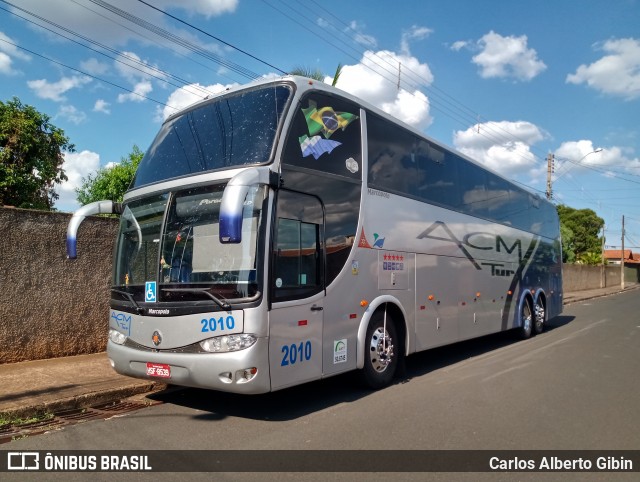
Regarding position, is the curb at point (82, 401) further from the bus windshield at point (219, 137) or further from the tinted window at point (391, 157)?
the tinted window at point (391, 157)

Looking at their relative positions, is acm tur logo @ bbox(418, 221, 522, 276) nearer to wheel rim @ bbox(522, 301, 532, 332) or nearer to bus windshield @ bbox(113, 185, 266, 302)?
wheel rim @ bbox(522, 301, 532, 332)

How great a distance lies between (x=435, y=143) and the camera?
9.19m

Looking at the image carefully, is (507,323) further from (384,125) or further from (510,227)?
(384,125)

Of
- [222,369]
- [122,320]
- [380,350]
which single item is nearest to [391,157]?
[380,350]

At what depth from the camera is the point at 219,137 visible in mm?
6094

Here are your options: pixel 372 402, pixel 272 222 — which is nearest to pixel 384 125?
pixel 272 222

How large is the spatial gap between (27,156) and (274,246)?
16.2 meters

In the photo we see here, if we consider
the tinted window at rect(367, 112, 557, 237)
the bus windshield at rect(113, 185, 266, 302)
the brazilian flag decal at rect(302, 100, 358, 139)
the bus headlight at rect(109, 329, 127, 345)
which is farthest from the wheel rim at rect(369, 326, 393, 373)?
the bus headlight at rect(109, 329, 127, 345)

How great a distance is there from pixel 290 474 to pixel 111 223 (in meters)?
6.47

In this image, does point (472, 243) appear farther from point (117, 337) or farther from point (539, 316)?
point (117, 337)

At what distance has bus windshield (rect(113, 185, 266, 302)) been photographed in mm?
5289

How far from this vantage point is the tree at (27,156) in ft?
55.4

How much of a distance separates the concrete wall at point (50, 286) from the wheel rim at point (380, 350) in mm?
5010

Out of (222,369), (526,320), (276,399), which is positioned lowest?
(276,399)
